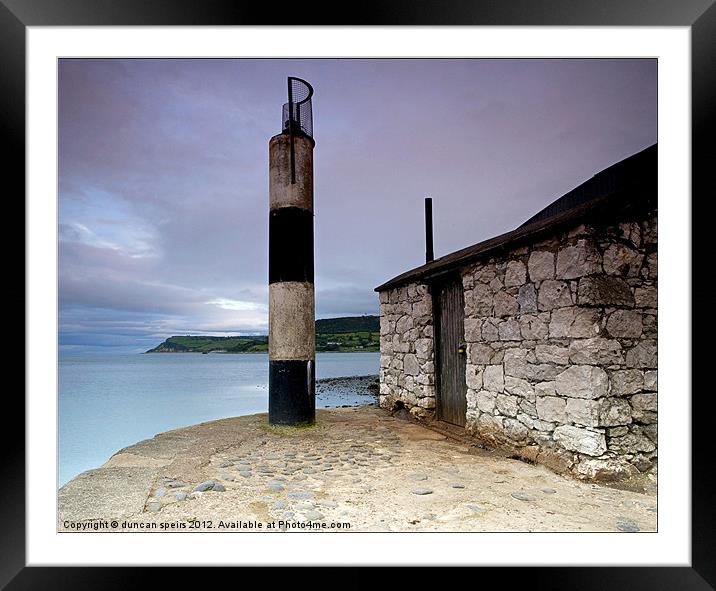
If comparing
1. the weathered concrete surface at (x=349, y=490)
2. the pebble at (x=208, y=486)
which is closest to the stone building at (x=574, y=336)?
the weathered concrete surface at (x=349, y=490)

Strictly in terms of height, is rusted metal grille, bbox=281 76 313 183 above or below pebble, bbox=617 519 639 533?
above

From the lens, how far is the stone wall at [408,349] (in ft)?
A: 18.4

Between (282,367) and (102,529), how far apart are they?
261cm

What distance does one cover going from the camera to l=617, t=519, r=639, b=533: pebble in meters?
2.48

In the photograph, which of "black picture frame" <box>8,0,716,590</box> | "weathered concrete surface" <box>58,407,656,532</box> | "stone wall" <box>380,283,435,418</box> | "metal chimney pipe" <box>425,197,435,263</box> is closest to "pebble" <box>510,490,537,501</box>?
"weathered concrete surface" <box>58,407,656,532</box>

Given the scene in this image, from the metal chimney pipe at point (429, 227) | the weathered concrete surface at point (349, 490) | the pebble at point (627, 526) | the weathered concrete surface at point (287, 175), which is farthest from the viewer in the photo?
the metal chimney pipe at point (429, 227)

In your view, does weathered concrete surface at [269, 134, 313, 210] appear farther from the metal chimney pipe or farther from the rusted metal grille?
the metal chimney pipe

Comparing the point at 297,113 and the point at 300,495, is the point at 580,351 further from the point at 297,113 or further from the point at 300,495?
the point at 297,113

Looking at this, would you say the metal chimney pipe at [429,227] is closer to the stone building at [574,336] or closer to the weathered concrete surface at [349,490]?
the stone building at [574,336]

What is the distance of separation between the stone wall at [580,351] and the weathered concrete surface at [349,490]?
0.82 ft

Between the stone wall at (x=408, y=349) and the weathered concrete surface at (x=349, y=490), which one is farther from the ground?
the stone wall at (x=408, y=349)

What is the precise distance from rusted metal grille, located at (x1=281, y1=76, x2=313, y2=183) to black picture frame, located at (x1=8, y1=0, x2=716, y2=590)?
2.93m
